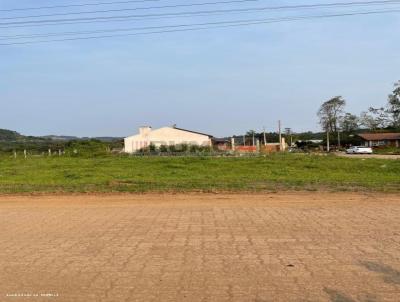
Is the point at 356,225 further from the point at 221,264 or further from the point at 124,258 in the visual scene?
the point at 124,258

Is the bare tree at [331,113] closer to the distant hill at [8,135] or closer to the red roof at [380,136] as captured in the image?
the red roof at [380,136]

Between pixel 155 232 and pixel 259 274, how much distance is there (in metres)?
3.35

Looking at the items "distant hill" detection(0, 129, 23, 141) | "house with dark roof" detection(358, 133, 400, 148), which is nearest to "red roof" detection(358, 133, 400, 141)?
"house with dark roof" detection(358, 133, 400, 148)

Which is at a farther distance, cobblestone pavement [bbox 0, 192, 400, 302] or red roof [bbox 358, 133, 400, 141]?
red roof [bbox 358, 133, 400, 141]

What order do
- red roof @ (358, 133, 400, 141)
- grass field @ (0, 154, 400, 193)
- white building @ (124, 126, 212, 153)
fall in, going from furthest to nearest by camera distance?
red roof @ (358, 133, 400, 141) → white building @ (124, 126, 212, 153) → grass field @ (0, 154, 400, 193)

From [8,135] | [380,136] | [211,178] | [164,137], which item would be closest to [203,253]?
[211,178]

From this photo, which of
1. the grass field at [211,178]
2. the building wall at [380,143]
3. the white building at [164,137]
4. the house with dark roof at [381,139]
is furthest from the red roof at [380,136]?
the grass field at [211,178]

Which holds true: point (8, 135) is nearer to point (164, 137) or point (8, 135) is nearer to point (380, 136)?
point (164, 137)

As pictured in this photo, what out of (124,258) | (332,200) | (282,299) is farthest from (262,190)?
(282,299)

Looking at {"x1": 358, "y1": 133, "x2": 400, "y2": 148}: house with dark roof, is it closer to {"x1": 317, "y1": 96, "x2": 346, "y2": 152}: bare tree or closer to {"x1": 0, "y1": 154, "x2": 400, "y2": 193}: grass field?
{"x1": 317, "y1": 96, "x2": 346, "y2": 152}: bare tree

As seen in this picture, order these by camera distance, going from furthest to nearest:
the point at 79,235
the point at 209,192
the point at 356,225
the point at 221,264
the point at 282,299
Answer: the point at 209,192 → the point at 356,225 → the point at 79,235 → the point at 221,264 → the point at 282,299

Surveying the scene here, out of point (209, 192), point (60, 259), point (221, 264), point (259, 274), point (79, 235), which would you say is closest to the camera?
point (259, 274)

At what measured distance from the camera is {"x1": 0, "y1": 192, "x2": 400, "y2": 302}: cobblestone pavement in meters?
5.69

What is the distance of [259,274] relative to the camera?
631 centimetres
